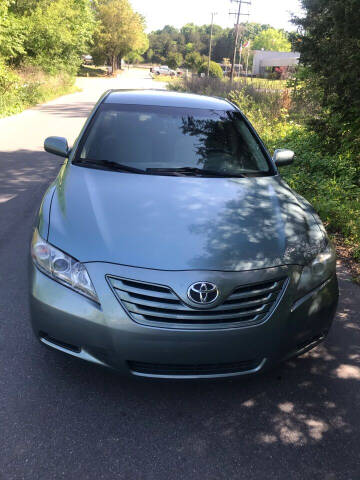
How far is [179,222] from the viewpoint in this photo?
2.83 m

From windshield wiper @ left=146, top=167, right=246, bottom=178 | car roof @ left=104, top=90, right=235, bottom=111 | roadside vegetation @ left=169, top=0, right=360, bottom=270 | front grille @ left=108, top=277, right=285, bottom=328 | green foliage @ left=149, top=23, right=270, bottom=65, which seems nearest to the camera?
front grille @ left=108, top=277, right=285, bottom=328

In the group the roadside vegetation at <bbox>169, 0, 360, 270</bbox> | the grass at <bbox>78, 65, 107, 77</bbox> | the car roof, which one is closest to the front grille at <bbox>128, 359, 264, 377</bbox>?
the car roof

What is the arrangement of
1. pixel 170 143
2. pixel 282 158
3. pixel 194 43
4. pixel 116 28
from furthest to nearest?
1. pixel 194 43
2. pixel 116 28
3. pixel 282 158
4. pixel 170 143

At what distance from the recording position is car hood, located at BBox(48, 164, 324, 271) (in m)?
2.53

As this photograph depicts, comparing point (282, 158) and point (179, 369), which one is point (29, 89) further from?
point (179, 369)

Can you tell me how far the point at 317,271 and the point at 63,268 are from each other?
153cm

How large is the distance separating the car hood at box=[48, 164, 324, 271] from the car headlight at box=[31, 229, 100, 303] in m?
0.05

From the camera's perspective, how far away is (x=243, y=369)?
2.49 meters

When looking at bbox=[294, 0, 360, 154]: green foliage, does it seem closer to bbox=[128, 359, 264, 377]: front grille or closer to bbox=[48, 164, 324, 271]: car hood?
bbox=[48, 164, 324, 271]: car hood

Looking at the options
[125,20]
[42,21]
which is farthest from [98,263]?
[125,20]

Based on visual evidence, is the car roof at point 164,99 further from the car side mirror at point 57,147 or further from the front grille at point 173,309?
the front grille at point 173,309

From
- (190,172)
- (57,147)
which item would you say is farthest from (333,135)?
(57,147)

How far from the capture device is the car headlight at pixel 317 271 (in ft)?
8.58

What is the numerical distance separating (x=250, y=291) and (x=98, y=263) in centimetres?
86
